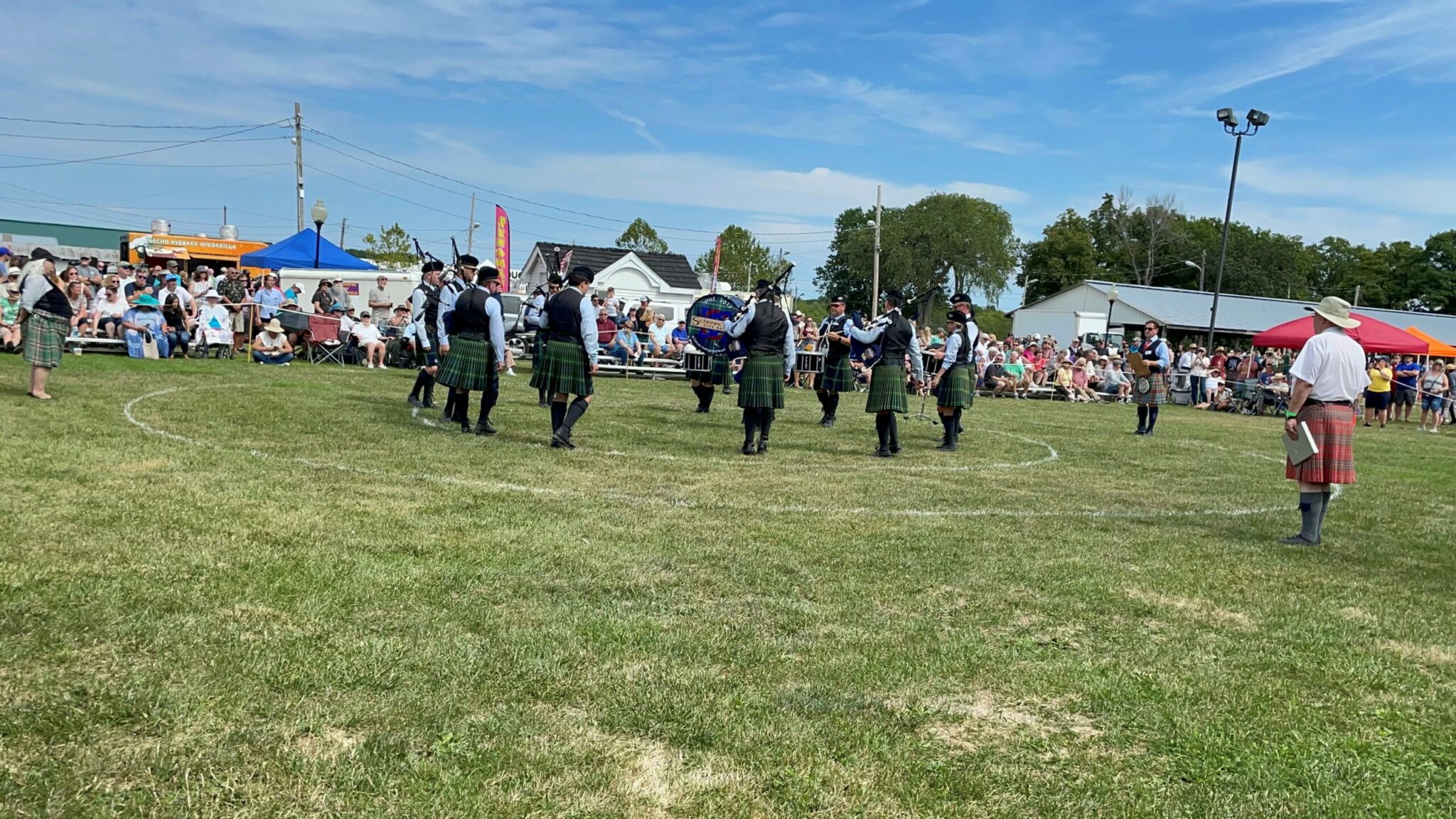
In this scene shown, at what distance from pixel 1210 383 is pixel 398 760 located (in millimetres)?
23615

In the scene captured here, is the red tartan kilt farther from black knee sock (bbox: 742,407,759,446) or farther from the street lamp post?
the street lamp post

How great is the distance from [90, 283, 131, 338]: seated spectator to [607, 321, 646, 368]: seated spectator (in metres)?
A: 7.87

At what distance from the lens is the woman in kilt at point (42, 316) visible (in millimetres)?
9094

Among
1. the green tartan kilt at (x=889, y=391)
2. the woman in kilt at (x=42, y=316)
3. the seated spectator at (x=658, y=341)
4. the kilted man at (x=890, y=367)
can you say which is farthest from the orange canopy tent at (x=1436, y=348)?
the woman in kilt at (x=42, y=316)

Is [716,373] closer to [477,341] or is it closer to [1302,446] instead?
[477,341]

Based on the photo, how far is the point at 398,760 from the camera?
269cm

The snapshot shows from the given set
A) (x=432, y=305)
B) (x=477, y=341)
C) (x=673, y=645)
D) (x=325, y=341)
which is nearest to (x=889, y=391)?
(x=477, y=341)

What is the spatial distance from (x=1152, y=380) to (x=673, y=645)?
461 inches

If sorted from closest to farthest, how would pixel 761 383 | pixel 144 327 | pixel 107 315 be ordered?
pixel 761 383 → pixel 144 327 → pixel 107 315

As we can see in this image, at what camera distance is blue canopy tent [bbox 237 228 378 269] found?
22.1 metres

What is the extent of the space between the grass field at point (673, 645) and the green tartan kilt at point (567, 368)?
1258 millimetres

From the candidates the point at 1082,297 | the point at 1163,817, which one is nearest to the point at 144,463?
the point at 1163,817

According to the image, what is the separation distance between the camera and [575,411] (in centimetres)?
884

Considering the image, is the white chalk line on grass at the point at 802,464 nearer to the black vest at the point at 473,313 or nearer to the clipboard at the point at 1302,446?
the black vest at the point at 473,313
